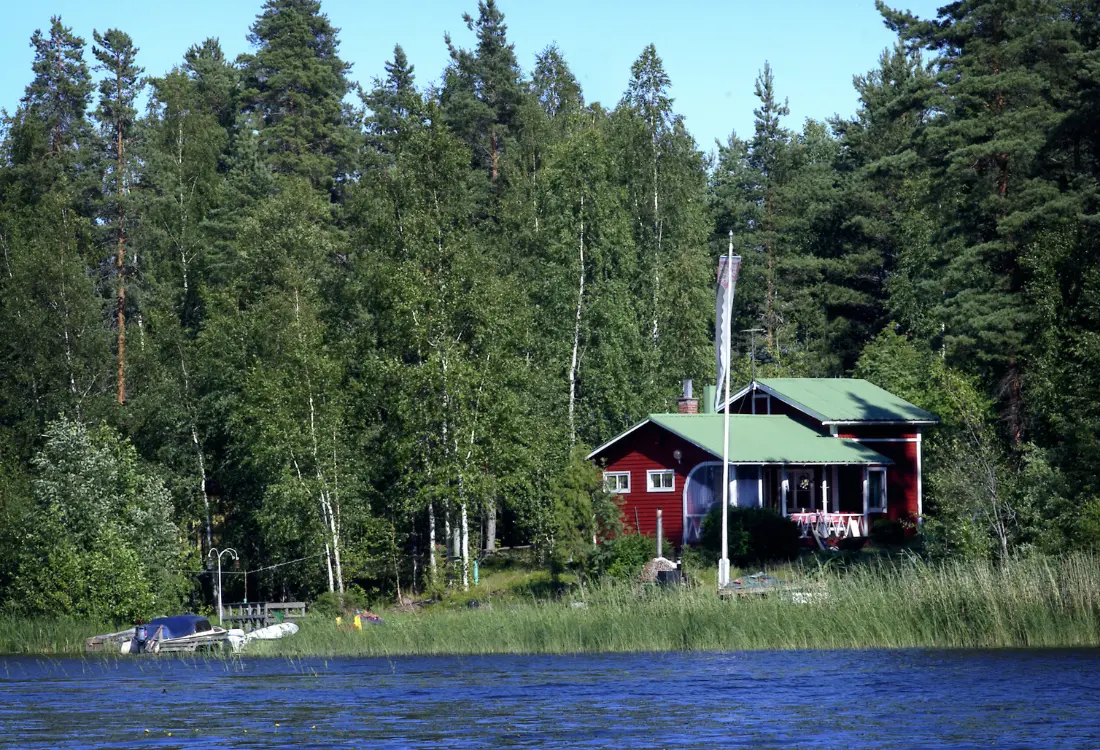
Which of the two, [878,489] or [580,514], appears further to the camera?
[878,489]

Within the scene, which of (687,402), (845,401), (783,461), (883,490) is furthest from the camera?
(845,401)

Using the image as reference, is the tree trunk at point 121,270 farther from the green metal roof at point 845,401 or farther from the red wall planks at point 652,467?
the green metal roof at point 845,401

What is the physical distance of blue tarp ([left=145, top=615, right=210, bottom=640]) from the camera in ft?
142

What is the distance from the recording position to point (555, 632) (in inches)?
1314

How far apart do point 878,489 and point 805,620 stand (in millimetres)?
25777

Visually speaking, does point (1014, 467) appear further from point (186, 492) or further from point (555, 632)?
point (186, 492)

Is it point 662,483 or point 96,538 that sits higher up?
point 662,483

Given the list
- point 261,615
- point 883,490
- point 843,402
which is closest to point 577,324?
point 843,402

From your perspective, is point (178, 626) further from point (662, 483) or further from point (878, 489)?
point (878, 489)

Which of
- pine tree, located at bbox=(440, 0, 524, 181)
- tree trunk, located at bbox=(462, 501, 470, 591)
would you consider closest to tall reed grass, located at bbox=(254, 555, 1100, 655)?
tree trunk, located at bbox=(462, 501, 470, 591)

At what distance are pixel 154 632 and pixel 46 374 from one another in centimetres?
1859

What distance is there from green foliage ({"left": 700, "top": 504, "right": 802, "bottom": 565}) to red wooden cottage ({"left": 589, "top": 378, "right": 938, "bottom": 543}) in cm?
222

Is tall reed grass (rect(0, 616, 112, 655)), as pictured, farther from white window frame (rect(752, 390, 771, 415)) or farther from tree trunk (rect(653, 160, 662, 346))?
tree trunk (rect(653, 160, 662, 346))

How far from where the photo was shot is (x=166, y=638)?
43.1m
